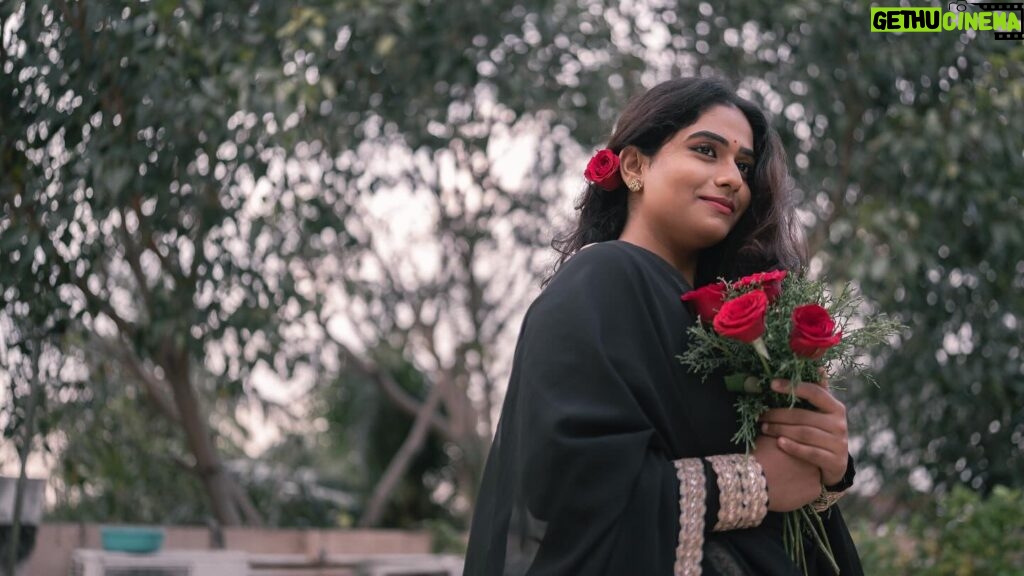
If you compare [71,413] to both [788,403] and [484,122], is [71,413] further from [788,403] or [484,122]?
[788,403]

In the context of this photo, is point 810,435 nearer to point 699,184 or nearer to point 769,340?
point 769,340

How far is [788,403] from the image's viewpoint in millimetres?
1785

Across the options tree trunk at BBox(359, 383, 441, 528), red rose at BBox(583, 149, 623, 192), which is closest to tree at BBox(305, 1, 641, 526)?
tree trunk at BBox(359, 383, 441, 528)

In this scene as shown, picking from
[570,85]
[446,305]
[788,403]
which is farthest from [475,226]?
[788,403]

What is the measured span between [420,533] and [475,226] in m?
1.89

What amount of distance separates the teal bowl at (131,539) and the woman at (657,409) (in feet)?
9.01

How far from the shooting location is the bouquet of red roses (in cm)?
169

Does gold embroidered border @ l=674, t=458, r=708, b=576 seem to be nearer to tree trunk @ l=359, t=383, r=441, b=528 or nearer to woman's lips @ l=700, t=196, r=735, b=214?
woman's lips @ l=700, t=196, r=735, b=214

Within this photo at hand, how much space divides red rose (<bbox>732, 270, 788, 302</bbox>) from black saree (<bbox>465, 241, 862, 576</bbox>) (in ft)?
0.35

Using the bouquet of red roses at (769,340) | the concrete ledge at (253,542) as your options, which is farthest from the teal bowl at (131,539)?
the bouquet of red roses at (769,340)

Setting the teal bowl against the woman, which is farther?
the teal bowl

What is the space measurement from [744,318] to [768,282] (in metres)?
0.18

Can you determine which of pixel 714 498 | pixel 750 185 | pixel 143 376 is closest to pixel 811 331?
pixel 714 498

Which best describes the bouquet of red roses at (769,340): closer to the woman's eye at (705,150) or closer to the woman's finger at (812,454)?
the woman's finger at (812,454)
